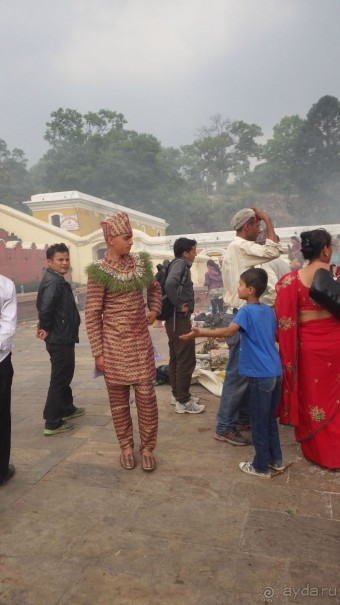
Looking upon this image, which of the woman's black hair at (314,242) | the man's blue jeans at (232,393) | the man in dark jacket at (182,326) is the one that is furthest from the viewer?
the man in dark jacket at (182,326)

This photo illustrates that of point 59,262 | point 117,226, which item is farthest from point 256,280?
point 59,262

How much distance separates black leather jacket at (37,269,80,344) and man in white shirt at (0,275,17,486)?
0.86m

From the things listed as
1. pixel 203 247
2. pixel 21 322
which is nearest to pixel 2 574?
pixel 21 322

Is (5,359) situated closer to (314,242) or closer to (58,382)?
(58,382)

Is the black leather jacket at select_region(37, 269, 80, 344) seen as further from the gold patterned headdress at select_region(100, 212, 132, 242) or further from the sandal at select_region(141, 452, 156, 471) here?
the sandal at select_region(141, 452, 156, 471)

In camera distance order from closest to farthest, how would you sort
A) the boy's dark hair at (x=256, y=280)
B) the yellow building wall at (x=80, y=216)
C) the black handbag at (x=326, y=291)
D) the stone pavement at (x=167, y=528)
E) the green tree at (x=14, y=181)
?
the stone pavement at (x=167, y=528) → the black handbag at (x=326, y=291) → the boy's dark hair at (x=256, y=280) → the yellow building wall at (x=80, y=216) → the green tree at (x=14, y=181)

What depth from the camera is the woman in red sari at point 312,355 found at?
9.52 feet

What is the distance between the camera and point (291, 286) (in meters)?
2.94

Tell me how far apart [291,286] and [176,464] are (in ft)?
4.91

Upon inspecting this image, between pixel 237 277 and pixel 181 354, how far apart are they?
1.04 metres

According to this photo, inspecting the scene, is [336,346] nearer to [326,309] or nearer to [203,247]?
[326,309]

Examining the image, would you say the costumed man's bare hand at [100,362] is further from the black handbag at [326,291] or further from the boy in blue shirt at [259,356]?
the black handbag at [326,291]

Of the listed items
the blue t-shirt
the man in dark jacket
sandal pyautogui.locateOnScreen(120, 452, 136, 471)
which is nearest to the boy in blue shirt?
the blue t-shirt

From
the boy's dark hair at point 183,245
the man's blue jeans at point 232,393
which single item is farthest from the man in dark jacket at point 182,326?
the man's blue jeans at point 232,393
